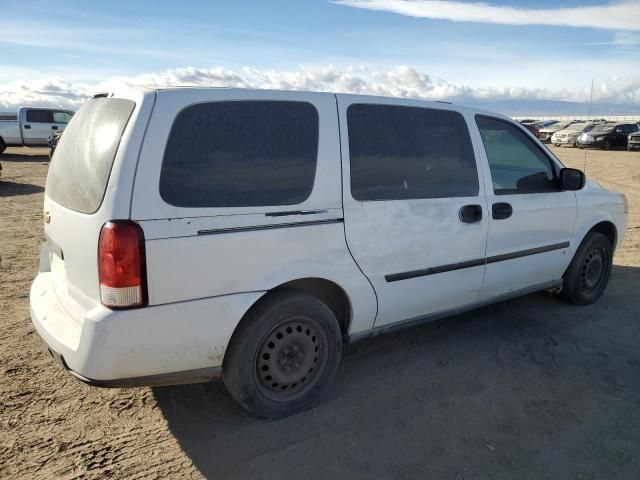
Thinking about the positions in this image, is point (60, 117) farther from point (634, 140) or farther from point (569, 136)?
point (634, 140)

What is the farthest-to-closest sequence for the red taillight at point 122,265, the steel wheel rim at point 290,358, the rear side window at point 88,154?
the steel wheel rim at point 290,358
the rear side window at point 88,154
the red taillight at point 122,265

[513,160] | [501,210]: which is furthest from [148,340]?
[513,160]

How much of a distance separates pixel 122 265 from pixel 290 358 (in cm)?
119

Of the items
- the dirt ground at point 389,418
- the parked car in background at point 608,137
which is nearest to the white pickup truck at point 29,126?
the dirt ground at point 389,418

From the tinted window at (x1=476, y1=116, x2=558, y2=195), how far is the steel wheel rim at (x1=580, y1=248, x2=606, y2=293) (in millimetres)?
1053

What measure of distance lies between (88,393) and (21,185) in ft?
38.9

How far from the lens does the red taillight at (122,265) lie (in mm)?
2480

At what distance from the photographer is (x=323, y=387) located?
334 centimetres

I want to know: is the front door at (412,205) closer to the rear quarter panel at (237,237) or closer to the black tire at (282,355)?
the rear quarter panel at (237,237)

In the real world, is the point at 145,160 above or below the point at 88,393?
above

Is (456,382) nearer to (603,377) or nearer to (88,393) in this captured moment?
(603,377)

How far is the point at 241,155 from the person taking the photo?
9.31 ft

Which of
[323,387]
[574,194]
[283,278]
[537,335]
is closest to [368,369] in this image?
[323,387]

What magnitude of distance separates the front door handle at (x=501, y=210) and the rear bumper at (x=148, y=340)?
2.01 meters
